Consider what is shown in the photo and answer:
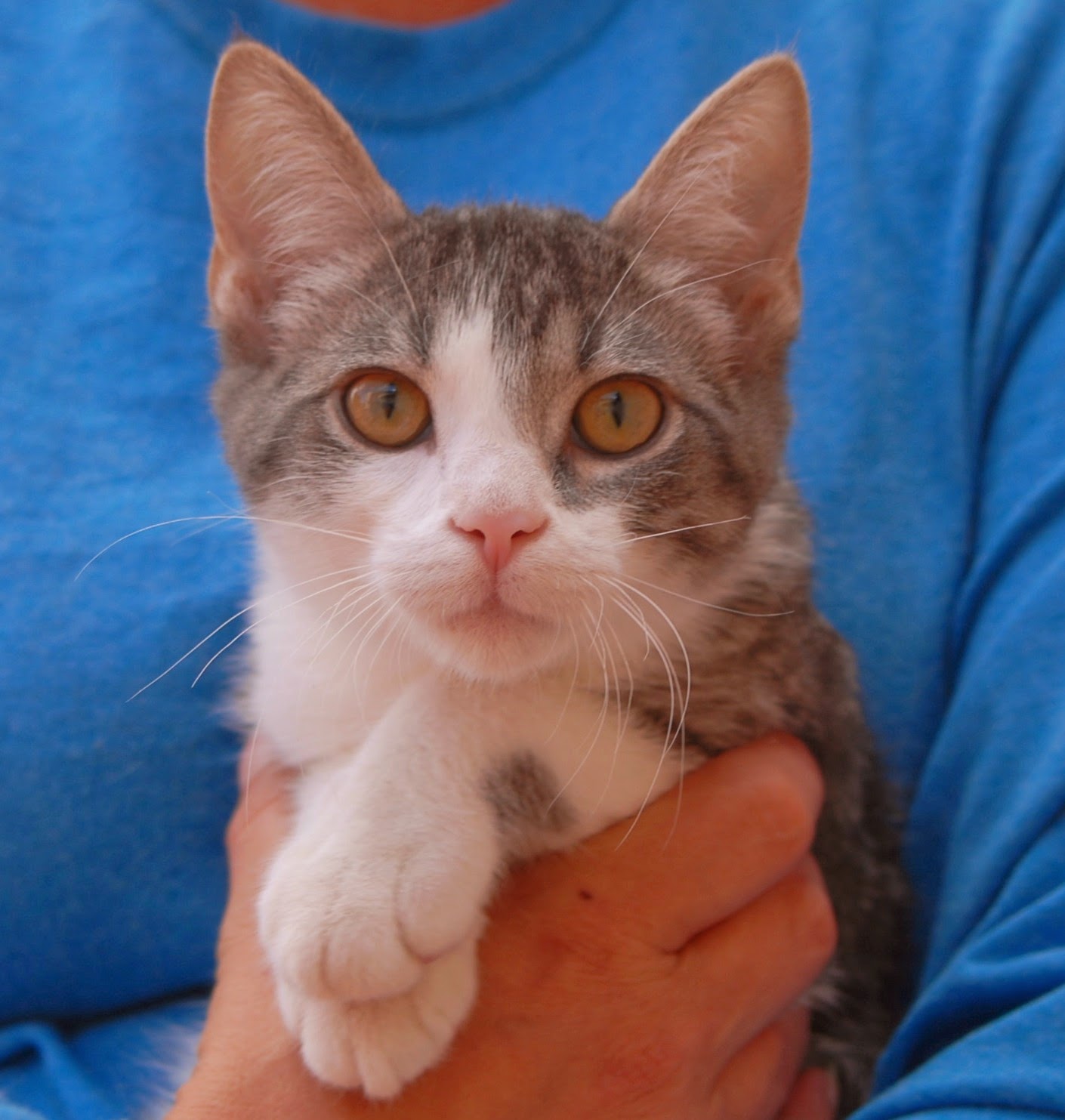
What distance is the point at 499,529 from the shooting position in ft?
2.84

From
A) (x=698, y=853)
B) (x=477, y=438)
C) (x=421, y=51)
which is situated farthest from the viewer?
(x=421, y=51)

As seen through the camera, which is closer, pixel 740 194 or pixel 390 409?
pixel 390 409

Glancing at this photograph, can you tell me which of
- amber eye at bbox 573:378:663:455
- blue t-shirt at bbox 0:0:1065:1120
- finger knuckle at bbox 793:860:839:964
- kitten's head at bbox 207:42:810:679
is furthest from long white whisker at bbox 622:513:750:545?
finger knuckle at bbox 793:860:839:964

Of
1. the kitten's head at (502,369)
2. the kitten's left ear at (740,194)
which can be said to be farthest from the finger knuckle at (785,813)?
the kitten's left ear at (740,194)

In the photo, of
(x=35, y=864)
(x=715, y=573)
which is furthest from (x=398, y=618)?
(x=35, y=864)

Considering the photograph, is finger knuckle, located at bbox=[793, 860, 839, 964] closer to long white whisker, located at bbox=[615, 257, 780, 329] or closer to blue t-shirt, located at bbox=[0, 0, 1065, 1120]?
blue t-shirt, located at bbox=[0, 0, 1065, 1120]

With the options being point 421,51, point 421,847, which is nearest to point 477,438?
point 421,847

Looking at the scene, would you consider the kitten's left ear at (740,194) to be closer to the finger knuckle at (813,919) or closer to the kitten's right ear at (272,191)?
the kitten's right ear at (272,191)

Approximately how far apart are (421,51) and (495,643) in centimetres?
123

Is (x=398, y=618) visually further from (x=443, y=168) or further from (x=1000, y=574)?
(x=443, y=168)

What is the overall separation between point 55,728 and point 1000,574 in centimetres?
133

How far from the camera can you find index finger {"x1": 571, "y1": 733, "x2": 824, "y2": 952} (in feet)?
3.50

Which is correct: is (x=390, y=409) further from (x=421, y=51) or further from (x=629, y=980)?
(x=421, y=51)

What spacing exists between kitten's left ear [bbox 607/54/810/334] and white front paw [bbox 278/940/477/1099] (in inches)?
36.8
